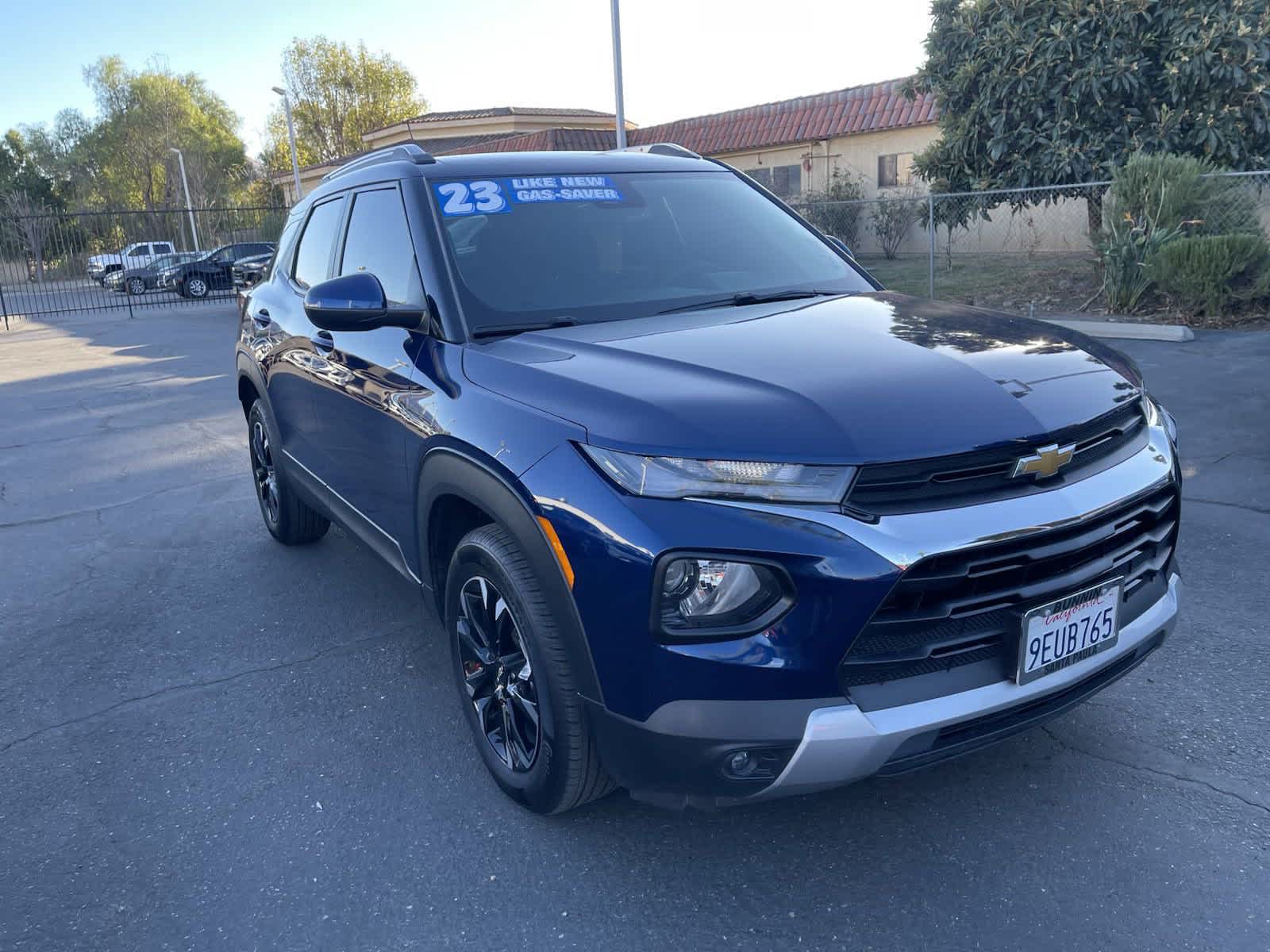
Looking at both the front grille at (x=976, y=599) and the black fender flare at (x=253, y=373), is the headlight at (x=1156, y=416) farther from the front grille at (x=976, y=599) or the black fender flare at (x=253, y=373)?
the black fender flare at (x=253, y=373)

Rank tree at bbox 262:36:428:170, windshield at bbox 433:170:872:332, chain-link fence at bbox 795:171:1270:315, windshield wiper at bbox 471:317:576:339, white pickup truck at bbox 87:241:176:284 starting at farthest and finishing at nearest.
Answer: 1. tree at bbox 262:36:428:170
2. white pickup truck at bbox 87:241:176:284
3. chain-link fence at bbox 795:171:1270:315
4. windshield at bbox 433:170:872:332
5. windshield wiper at bbox 471:317:576:339

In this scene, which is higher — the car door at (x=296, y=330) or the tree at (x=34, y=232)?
the tree at (x=34, y=232)

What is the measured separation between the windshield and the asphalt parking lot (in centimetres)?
153

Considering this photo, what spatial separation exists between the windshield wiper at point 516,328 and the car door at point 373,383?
0.26 m

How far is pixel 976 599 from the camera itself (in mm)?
2285

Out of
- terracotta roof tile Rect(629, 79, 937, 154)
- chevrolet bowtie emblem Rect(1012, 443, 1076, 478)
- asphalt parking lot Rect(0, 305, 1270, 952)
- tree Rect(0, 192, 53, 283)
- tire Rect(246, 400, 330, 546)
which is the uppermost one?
terracotta roof tile Rect(629, 79, 937, 154)

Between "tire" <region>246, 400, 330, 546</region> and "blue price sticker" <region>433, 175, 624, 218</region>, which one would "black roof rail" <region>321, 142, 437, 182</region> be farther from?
"tire" <region>246, 400, 330, 546</region>

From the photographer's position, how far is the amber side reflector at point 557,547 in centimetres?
242

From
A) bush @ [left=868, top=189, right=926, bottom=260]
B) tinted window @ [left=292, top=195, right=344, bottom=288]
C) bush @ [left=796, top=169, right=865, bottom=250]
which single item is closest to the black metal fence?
bush @ [left=796, top=169, right=865, bottom=250]

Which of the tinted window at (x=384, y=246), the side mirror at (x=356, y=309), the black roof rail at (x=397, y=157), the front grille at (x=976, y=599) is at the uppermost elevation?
the black roof rail at (x=397, y=157)

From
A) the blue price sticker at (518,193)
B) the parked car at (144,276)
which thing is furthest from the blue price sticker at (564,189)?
the parked car at (144,276)

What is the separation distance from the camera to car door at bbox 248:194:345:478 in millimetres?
4332

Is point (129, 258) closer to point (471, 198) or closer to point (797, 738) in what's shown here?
point (471, 198)

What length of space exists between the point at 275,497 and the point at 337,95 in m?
56.5
